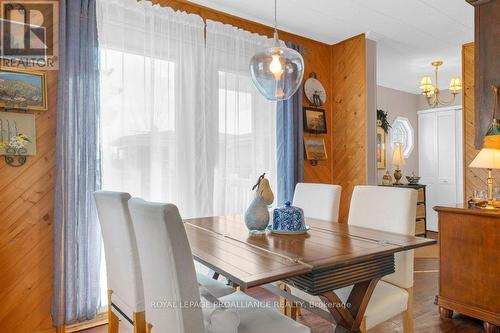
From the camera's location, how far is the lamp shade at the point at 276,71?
6.86ft

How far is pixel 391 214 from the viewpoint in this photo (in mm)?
2104

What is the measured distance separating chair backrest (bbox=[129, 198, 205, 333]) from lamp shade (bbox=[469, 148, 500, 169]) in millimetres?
2219

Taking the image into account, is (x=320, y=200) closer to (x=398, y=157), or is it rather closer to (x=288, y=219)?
(x=288, y=219)

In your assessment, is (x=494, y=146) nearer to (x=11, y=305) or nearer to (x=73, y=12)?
(x=73, y=12)

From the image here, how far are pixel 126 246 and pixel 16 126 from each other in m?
1.30

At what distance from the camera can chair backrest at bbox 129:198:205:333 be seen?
118 cm

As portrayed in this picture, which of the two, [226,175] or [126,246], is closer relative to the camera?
[126,246]

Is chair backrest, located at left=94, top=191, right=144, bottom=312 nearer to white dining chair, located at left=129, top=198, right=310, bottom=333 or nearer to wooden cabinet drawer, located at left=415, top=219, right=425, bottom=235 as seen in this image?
white dining chair, located at left=129, top=198, right=310, bottom=333

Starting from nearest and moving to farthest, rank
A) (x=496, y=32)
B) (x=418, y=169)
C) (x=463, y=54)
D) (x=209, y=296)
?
(x=209, y=296)
(x=496, y=32)
(x=463, y=54)
(x=418, y=169)

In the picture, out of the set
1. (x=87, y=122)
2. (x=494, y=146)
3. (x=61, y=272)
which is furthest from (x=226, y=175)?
(x=494, y=146)

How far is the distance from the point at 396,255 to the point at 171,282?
1.38m

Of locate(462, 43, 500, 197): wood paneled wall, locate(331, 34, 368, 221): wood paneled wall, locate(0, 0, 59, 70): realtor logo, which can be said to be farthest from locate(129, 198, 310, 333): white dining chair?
locate(462, 43, 500, 197): wood paneled wall

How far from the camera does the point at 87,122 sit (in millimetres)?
2422

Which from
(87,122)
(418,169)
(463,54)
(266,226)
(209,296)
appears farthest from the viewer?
(418,169)
